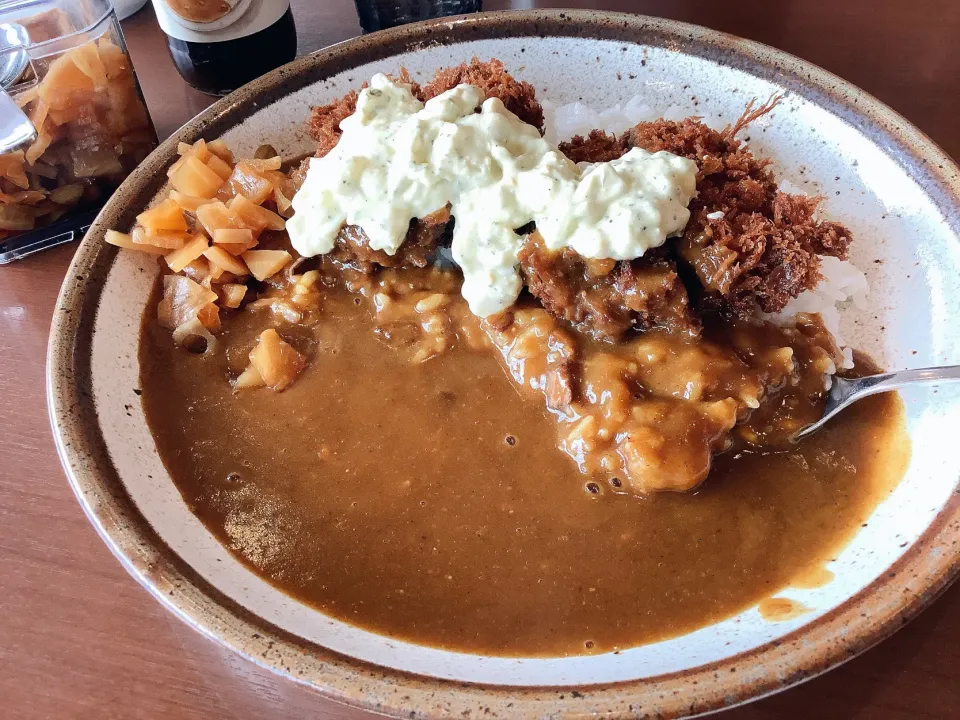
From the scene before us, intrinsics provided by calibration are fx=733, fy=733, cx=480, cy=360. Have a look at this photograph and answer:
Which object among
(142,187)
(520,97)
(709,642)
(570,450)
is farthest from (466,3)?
(709,642)

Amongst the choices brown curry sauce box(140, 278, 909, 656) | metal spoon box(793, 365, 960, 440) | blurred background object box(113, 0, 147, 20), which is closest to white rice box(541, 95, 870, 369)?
metal spoon box(793, 365, 960, 440)

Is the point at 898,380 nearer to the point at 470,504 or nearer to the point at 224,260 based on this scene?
the point at 470,504

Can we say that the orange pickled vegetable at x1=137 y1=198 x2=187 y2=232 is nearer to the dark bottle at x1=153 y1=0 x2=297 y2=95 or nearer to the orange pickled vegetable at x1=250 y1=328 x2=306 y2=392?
the orange pickled vegetable at x1=250 y1=328 x2=306 y2=392

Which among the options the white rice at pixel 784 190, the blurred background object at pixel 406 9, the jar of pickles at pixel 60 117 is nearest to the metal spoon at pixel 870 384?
the white rice at pixel 784 190

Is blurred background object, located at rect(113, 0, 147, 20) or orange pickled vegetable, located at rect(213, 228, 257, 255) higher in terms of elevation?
blurred background object, located at rect(113, 0, 147, 20)

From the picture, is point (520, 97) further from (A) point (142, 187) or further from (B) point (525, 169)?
(A) point (142, 187)

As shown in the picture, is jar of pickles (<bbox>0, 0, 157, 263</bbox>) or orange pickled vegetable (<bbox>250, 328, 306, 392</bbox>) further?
jar of pickles (<bbox>0, 0, 157, 263</bbox>)
